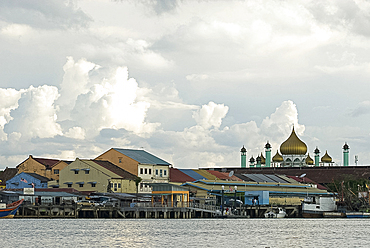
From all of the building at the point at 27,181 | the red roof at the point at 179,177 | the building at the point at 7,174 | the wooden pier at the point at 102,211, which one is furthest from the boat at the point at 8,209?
the building at the point at 7,174

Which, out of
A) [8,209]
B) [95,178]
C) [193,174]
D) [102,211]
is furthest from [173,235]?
[193,174]

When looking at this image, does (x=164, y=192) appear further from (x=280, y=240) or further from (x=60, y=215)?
(x=280, y=240)

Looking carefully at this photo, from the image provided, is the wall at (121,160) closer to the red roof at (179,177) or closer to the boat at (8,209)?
the red roof at (179,177)

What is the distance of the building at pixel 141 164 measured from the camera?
13125cm

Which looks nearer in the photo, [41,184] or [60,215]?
[60,215]

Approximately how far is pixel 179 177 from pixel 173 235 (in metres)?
67.8

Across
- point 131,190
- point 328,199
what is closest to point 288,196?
point 328,199

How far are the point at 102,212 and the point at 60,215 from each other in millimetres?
6652

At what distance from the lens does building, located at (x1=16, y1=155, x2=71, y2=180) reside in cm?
13588

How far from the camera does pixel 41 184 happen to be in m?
130

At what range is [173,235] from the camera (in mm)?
72812

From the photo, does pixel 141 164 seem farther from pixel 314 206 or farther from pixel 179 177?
pixel 314 206

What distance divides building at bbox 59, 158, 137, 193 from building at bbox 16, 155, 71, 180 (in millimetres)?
8484

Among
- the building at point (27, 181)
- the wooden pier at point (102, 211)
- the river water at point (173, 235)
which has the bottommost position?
the river water at point (173, 235)
